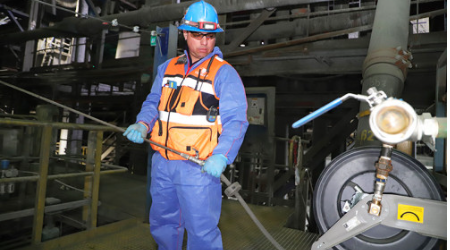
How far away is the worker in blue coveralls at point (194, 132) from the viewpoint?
6.34 ft

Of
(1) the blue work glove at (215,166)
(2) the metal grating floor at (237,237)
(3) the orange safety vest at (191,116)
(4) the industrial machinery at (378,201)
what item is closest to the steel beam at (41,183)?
(2) the metal grating floor at (237,237)

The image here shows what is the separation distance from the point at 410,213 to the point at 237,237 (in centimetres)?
220

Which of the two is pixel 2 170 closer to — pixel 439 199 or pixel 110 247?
A: pixel 110 247

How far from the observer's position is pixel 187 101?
1.99 meters

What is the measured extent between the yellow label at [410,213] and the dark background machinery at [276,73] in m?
0.94

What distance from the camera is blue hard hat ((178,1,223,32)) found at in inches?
80.4

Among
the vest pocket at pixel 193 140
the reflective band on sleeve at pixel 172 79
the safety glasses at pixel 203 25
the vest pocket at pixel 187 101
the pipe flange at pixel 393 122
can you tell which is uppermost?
the safety glasses at pixel 203 25

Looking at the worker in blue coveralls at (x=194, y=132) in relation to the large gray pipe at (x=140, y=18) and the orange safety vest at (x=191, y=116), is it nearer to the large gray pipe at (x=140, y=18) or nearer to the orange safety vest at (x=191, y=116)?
the orange safety vest at (x=191, y=116)

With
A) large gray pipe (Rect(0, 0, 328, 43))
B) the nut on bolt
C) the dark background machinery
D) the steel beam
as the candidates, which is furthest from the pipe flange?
large gray pipe (Rect(0, 0, 328, 43))

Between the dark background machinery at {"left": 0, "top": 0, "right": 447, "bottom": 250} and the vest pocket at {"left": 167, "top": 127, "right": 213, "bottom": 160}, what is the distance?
4.12 feet

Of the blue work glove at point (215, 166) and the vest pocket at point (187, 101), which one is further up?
the vest pocket at point (187, 101)

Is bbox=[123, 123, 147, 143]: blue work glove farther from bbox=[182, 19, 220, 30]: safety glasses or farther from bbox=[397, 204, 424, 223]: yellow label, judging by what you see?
bbox=[397, 204, 424, 223]: yellow label

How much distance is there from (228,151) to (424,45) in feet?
13.0

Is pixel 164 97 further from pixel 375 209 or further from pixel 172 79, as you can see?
pixel 375 209
